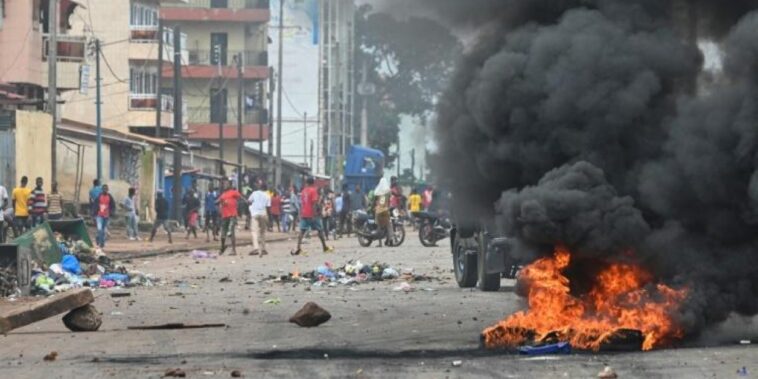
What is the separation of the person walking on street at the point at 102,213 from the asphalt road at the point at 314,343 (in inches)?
581

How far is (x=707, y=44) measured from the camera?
1416 centimetres

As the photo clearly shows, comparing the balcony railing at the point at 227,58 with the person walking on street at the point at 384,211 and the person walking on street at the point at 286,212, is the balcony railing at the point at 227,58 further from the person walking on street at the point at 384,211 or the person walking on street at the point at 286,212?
the person walking on street at the point at 384,211

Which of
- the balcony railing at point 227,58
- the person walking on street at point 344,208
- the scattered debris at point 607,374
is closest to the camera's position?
the scattered debris at point 607,374

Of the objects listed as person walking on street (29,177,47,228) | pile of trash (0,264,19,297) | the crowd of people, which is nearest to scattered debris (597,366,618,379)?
pile of trash (0,264,19,297)

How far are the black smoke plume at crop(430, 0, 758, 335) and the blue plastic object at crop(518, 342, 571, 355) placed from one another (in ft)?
3.32

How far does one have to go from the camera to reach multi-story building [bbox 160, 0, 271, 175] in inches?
3499

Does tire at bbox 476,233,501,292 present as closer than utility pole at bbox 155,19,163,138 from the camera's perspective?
Yes

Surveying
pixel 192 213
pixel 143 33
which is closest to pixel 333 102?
pixel 143 33

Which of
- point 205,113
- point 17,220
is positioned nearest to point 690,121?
point 17,220

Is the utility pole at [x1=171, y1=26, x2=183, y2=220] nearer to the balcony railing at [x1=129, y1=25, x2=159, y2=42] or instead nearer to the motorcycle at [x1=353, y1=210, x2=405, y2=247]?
the balcony railing at [x1=129, y1=25, x2=159, y2=42]

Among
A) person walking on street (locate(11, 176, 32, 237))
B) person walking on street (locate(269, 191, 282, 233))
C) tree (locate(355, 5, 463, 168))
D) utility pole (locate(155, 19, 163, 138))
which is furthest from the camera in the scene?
utility pole (locate(155, 19, 163, 138))

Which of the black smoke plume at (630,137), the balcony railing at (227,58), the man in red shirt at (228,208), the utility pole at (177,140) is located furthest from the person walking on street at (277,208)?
the black smoke plume at (630,137)

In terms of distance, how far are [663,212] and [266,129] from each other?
79614mm

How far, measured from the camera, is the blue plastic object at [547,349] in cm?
1252
